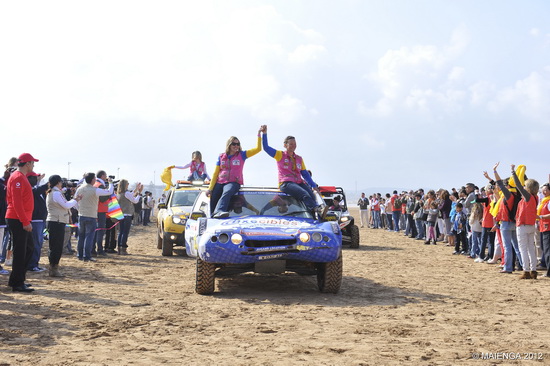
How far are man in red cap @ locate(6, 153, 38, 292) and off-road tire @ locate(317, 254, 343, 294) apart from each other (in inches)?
172

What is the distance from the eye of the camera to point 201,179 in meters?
17.6

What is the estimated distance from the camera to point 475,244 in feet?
54.0

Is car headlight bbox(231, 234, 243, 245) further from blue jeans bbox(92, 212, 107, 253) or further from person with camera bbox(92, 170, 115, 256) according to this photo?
blue jeans bbox(92, 212, 107, 253)

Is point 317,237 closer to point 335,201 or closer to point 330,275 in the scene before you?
point 330,275

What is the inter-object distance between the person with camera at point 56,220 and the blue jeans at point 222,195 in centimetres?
265

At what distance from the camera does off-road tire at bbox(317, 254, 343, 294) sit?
9.01 m

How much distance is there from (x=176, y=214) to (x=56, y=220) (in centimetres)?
489

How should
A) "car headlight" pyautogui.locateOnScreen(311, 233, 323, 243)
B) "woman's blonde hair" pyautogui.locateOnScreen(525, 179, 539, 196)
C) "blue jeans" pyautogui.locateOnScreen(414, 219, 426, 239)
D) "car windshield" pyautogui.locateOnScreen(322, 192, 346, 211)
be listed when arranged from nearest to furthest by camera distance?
"car headlight" pyautogui.locateOnScreen(311, 233, 323, 243) < "woman's blonde hair" pyautogui.locateOnScreen(525, 179, 539, 196) < "car windshield" pyautogui.locateOnScreen(322, 192, 346, 211) < "blue jeans" pyautogui.locateOnScreen(414, 219, 426, 239)

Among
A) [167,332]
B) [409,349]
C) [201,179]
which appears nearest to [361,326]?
[409,349]

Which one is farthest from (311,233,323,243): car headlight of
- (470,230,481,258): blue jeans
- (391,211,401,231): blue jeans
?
(391,211,401,231): blue jeans

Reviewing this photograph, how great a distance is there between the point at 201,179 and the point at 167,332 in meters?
11.2

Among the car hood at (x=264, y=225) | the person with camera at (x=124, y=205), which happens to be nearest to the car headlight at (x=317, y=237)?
the car hood at (x=264, y=225)

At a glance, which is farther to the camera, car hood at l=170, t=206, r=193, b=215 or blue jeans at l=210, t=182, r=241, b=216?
car hood at l=170, t=206, r=193, b=215

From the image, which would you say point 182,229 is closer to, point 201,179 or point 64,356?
point 201,179
